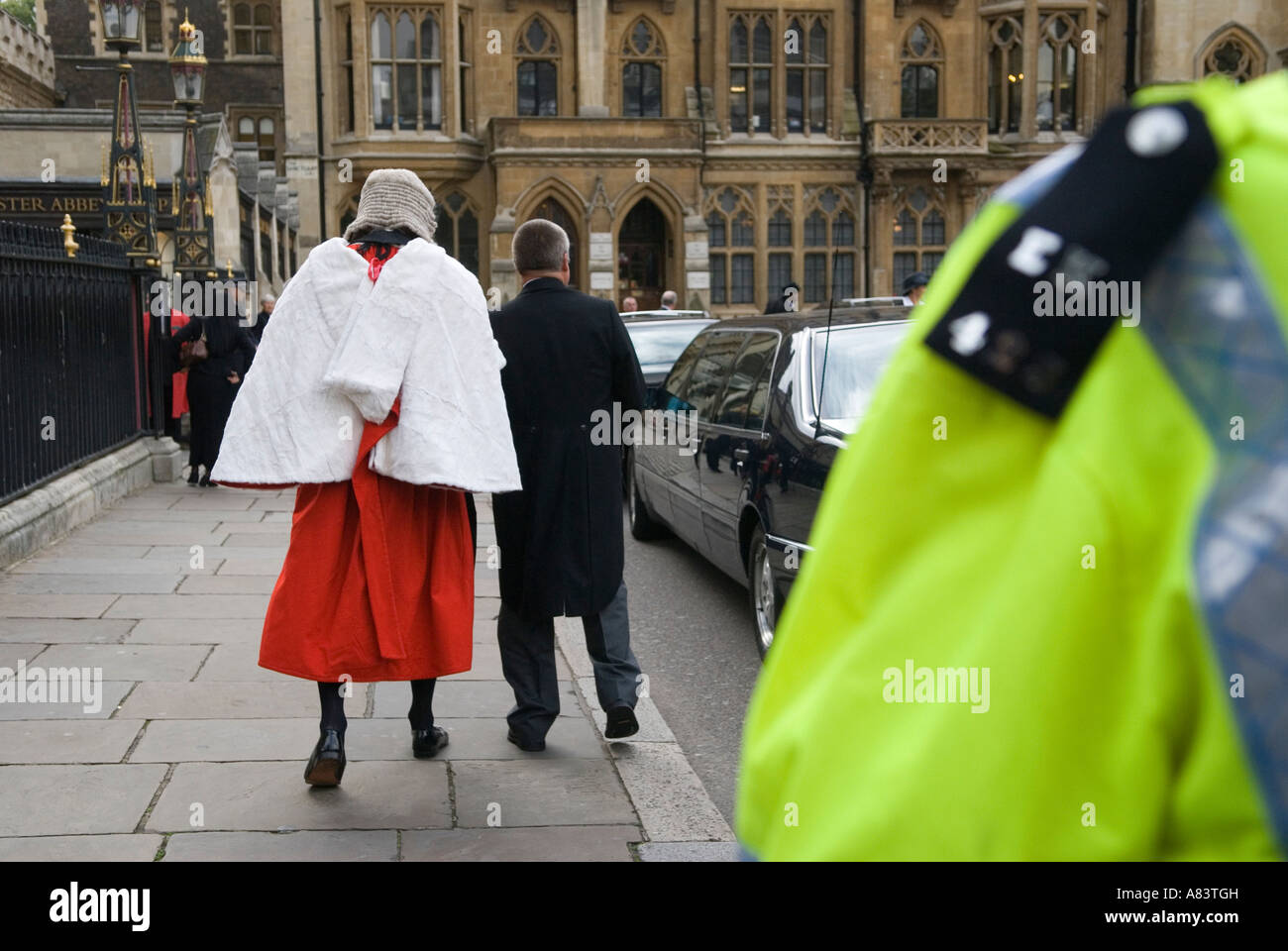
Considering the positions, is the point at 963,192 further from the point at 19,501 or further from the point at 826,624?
the point at 826,624

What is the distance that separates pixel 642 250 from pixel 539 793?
28477 millimetres

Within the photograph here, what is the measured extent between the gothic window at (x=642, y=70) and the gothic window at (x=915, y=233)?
6.27m

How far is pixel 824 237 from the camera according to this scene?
32.7 m

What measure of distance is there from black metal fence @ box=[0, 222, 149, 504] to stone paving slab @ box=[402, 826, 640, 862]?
17.4 feet

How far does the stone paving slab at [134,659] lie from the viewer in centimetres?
588

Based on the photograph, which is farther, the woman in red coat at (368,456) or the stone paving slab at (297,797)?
the woman in red coat at (368,456)

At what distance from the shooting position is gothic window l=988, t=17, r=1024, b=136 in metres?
33.5

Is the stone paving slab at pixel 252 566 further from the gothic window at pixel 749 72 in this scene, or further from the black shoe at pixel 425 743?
A: the gothic window at pixel 749 72

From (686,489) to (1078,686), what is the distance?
7.37 meters

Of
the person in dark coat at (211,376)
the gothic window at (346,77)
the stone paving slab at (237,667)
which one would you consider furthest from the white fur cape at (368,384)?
the gothic window at (346,77)

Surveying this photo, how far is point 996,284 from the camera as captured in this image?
0.90 metres

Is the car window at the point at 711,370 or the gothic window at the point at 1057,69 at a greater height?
the gothic window at the point at 1057,69

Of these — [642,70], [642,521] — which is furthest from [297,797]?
[642,70]
